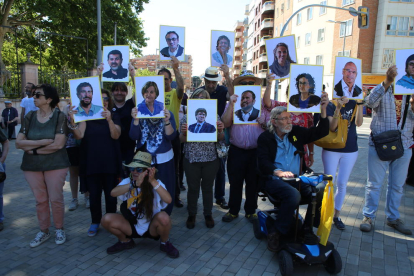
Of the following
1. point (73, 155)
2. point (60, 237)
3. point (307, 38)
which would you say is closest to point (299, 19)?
point (307, 38)

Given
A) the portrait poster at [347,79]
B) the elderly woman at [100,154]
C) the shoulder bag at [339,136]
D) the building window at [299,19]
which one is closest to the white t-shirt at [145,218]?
the elderly woman at [100,154]

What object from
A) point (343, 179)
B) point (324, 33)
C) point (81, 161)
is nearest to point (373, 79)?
point (324, 33)

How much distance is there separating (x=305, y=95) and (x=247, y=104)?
2.67ft

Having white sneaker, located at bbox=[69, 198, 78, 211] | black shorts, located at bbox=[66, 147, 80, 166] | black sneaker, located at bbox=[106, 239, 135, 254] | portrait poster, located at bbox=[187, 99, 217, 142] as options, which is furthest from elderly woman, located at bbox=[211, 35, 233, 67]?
white sneaker, located at bbox=[69, 198, 78, 211]

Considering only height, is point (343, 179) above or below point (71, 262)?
above

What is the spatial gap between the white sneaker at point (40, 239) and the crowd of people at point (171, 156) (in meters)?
0.01

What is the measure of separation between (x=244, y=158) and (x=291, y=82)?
4.43ft

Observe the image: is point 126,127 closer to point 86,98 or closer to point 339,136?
point 86,98

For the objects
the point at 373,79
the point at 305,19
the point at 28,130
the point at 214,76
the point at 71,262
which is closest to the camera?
the point at 71,262

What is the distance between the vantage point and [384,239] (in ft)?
13.8

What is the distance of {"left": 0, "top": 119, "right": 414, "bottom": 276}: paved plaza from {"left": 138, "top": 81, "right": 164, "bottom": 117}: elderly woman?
1.78m

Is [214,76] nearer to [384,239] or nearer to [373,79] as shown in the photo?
[384,239]

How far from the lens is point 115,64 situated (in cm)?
422

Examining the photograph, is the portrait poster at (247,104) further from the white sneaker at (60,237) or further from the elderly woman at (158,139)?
the white sneaker at (60,237)
